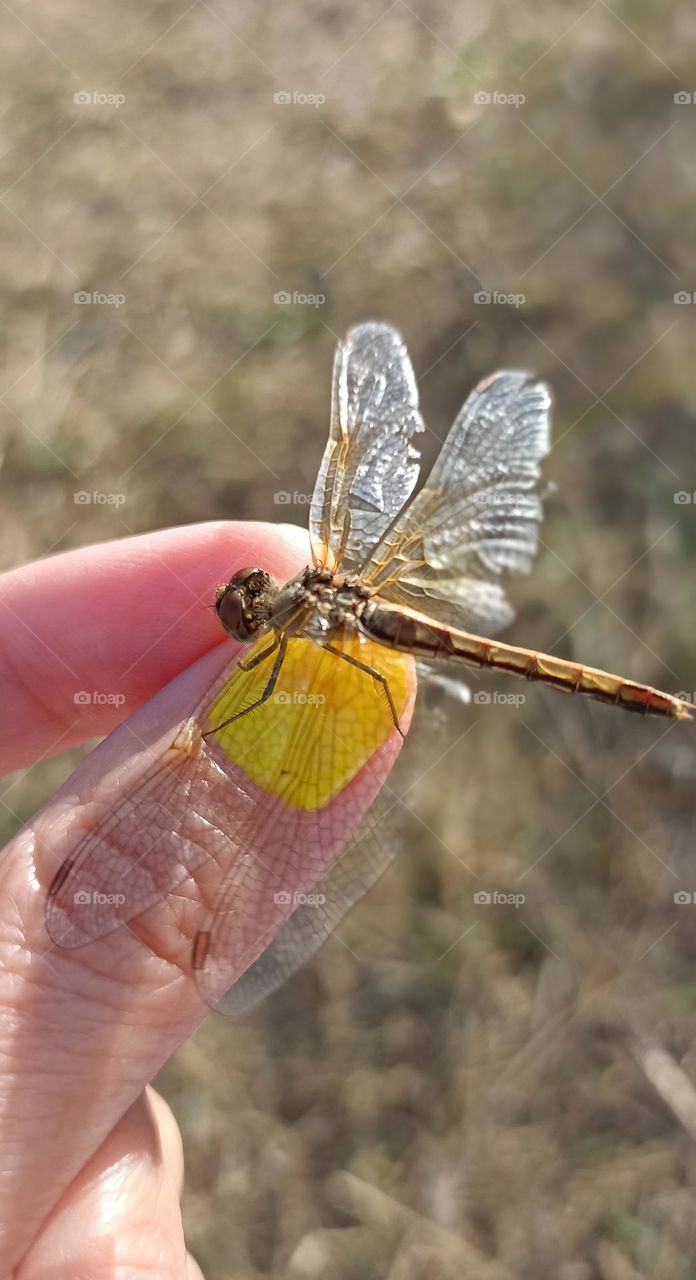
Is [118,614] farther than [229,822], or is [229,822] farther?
[118,614]

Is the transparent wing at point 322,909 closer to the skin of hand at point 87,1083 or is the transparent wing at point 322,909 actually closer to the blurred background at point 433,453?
the skin of hand at point 87,1083

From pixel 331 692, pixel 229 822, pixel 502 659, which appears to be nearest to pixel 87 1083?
pixel 229 822

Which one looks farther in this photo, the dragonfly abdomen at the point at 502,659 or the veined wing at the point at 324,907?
the dragonfly abdomen at the point at 502,659

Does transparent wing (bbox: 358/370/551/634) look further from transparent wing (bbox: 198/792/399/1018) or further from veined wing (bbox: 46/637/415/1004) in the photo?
transparent wing (bbox: 198/792/399/1018)

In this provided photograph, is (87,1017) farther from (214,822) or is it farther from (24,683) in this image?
(24,683)

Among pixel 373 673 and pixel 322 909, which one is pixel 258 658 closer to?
pixel 373 673

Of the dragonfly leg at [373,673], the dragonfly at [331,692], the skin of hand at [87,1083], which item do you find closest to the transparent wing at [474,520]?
the dragonfly at [331,692]

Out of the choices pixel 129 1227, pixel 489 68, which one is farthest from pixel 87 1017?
pixel 489 68
